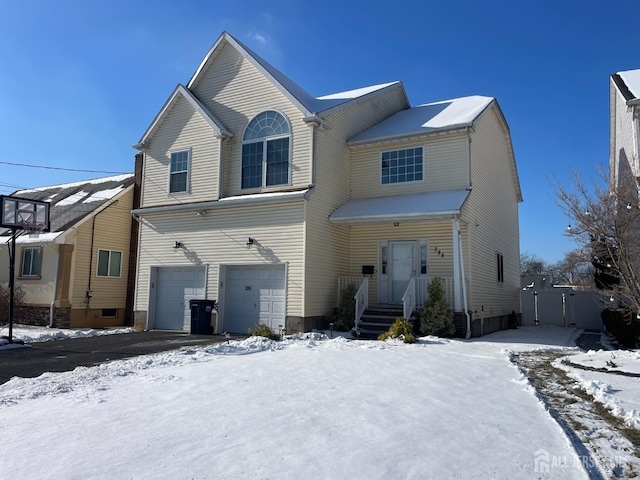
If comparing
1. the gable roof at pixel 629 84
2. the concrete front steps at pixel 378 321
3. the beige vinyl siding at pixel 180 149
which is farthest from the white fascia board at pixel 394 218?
the gable roof at pixel 629 84

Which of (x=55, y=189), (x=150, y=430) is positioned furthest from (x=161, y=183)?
(x=150, y=430)

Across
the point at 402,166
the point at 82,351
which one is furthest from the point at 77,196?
the point at 402,166

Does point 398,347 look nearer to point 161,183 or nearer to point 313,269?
point 313,269

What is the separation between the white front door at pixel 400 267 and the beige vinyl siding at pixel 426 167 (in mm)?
1792

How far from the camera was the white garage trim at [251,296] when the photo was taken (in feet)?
47.4

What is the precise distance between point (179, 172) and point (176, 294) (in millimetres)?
4174

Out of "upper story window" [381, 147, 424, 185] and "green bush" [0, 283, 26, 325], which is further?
"green bush" [0, 283, 26, 325]

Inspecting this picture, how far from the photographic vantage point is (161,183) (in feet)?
56.3

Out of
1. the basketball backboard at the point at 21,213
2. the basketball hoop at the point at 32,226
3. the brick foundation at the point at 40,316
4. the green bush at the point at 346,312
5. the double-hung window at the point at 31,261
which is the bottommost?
the brick foundation at the point at 40,316

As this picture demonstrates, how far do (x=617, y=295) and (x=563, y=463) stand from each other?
324 inches

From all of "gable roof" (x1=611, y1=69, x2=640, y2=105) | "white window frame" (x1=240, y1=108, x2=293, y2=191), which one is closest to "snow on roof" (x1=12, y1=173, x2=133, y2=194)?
"white window frame" (x1=240, y1=108, x2=293, y2=191)

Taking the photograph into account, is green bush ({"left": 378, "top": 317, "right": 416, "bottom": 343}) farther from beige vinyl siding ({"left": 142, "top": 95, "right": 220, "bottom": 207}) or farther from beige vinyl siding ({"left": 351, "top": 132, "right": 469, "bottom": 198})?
beige vinyl siding ({"left": 142, "top": 95, "right": 220, "bottom": 207})

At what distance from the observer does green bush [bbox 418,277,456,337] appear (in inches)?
518

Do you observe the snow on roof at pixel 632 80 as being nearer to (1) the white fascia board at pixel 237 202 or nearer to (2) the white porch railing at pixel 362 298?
(2) the white porch railing at pixel 362 298
